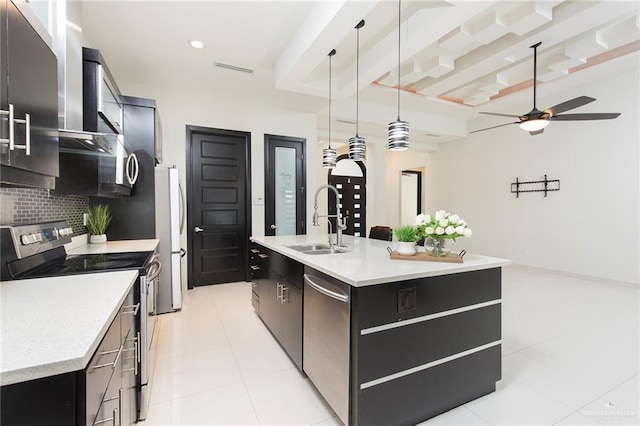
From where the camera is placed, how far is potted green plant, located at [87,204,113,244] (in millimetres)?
2920

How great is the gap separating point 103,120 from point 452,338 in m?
2.86

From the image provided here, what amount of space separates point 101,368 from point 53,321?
0.20 metres

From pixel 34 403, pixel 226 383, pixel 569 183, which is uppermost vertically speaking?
pixel 569 183

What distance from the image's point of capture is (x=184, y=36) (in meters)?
2.99

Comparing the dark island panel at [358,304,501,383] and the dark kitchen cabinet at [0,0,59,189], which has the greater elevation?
the dark kitchen cabinet at [0,0,59,189]

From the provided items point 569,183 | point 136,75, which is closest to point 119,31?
point 136,75

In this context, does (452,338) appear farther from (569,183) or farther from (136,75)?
(569,183)

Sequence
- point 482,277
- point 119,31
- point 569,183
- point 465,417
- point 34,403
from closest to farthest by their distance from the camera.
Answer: point 34,403
point 465,417
point 482,277
point 119,31
point 569,183

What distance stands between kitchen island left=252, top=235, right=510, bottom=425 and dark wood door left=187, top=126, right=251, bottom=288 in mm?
2914

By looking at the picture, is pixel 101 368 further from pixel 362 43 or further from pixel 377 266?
pixel 362 43

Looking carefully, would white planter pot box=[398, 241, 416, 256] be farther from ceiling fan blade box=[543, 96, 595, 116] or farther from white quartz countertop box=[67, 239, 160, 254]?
ceiling fan blade box=[543, 96, 595, 116]

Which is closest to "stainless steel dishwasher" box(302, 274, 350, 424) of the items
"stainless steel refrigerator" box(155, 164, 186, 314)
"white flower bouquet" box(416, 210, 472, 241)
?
"white flower bouquet" box(416, 210, 472, 241)

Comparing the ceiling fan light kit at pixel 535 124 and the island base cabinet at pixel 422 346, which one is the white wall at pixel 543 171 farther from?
the island base cabinet at pixel 422 346

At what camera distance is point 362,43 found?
11.0 ft
